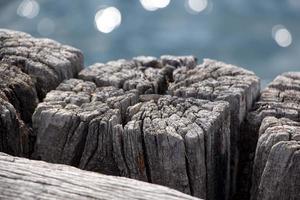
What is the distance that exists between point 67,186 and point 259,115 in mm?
1502

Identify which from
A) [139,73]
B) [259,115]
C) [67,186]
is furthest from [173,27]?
[67,186]

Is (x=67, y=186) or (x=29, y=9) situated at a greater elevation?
(x=67, y=186)

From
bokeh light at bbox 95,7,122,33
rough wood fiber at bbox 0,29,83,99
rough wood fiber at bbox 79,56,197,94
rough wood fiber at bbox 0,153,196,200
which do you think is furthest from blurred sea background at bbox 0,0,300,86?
rough wood fiber at bbox 0,153,196,200

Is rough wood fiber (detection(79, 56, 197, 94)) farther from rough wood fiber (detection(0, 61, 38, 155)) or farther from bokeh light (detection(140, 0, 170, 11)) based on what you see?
bokeh light (detection(140, 0, 170, 11))

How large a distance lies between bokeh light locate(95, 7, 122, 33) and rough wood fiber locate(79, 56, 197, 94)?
7.94 metres

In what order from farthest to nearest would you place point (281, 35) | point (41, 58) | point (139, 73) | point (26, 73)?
point (281, 35), point (139, 73), point (41, 58), point (26, 73)

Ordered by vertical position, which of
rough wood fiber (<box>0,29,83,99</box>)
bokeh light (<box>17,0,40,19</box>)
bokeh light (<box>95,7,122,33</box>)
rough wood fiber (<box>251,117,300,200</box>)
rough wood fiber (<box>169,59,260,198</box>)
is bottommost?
bokeh light (<box>95,7,122,33</box>)

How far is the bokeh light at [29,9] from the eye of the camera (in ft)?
41.8

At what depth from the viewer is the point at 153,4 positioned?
42.4ft

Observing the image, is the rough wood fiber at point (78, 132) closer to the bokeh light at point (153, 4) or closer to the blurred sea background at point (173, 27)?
the blurred sea background at point (173, 27)

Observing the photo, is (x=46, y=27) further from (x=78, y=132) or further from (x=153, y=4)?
(x=78, y=132)

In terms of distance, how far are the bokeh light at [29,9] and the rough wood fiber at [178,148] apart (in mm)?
9869

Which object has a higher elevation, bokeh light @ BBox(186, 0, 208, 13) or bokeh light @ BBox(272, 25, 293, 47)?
bokeh light @ BBox(186, 0, 208, 13)

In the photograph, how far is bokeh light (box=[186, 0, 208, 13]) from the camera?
12.6 metres
